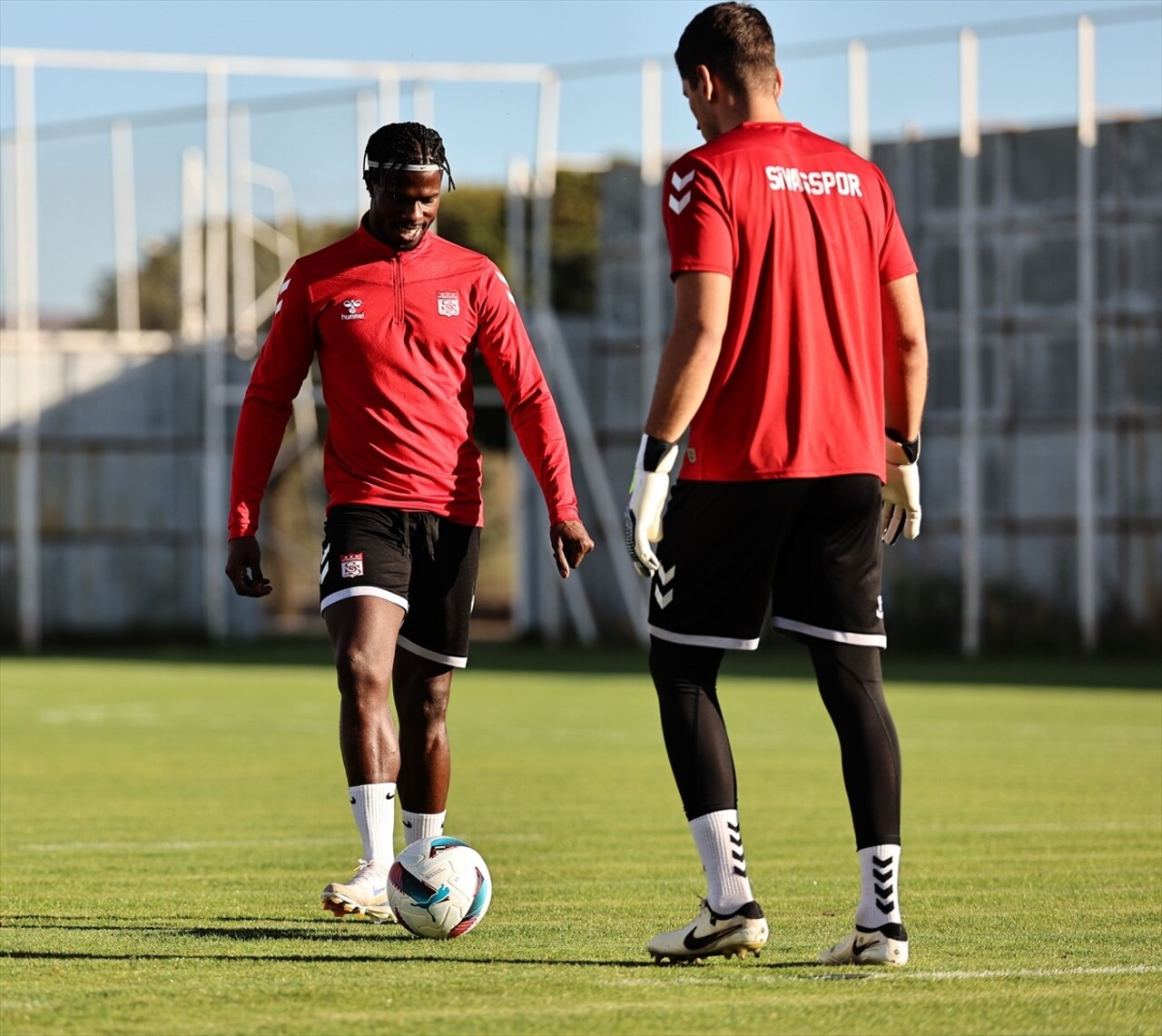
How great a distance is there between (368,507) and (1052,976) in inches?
98.3

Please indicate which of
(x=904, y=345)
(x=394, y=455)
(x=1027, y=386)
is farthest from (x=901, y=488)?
(x=1027, y=386)

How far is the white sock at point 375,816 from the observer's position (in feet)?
21.9

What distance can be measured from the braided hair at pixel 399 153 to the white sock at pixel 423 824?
192cm

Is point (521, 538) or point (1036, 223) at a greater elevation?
point (1036, 223)

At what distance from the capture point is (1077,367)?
2816 cm

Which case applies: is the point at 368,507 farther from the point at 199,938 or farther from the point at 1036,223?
the point at 1036,223

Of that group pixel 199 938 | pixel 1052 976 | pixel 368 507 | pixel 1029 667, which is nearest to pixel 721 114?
pixel 368 507

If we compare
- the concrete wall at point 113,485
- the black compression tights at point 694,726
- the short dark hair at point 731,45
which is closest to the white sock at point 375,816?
the black compression tights at point 694,726

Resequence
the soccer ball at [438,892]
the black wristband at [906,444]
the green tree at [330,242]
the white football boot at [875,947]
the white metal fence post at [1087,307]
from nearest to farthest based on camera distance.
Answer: the white football boot at [875,947], the black wristband at [906,444], the soccer ball at [438,892], the white metal fence post at [1087,307], the green tree at [330,242]

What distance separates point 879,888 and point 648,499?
1091 millimetres

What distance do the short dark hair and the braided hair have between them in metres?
1.34

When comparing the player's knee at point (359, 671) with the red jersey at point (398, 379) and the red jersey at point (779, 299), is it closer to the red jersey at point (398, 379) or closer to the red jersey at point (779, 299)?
the red jersey at point (398, 379)

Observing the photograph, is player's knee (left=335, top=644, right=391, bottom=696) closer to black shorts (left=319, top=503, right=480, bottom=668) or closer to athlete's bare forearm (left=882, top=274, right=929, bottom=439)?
black shorts (left=319, top=503, right=480, bottom=668)

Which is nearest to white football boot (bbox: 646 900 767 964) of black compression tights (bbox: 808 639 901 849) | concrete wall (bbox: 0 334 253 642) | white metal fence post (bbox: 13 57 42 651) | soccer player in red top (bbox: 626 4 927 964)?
soccer player in red top (bbox: 626 4 927 964)
